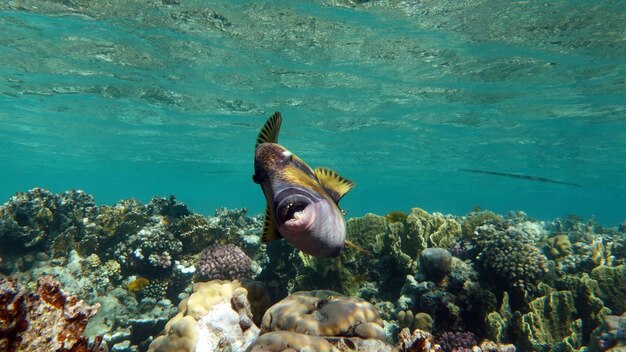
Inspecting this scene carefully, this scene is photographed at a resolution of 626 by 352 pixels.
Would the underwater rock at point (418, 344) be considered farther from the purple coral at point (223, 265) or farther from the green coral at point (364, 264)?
the purple coral at point (223, 265)

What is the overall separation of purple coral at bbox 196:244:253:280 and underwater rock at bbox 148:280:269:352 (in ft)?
7.07

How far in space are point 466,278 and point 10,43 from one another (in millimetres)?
21678

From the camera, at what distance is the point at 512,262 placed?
609 cm

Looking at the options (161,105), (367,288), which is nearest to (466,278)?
(367,288)

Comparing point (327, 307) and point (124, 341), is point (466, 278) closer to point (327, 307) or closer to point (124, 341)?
point (327, 307)

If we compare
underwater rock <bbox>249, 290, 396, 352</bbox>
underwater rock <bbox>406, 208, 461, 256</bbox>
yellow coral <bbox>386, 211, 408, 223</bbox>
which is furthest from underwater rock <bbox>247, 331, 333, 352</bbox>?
yellow coral <bbox>386, 211, 408, 223</bbox>

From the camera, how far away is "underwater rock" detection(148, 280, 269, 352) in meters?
4.24

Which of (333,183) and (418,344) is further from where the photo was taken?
(418,344)

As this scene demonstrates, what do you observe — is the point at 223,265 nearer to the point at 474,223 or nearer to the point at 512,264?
the point at 512,264

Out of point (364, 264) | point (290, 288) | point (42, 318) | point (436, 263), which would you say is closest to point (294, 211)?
point (42, 318)

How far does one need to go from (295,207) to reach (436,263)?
16.0 feet

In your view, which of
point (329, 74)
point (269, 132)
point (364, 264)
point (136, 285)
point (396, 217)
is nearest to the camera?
point (269, 132)

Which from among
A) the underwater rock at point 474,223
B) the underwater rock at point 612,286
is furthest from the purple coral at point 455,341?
the underwater rock at point 474,223

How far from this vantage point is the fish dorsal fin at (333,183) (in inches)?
80.9
